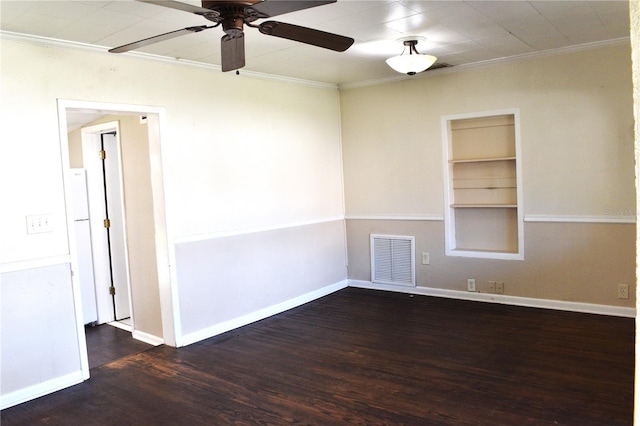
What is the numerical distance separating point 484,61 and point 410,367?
9.89 ft

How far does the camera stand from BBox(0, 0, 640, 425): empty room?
10.2 ft

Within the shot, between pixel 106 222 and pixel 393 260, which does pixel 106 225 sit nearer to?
pixel 106 222

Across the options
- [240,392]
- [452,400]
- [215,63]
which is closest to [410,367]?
[452,400]

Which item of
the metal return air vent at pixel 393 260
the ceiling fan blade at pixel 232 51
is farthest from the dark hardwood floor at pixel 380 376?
the ceiling fan blade at pixel 232 51

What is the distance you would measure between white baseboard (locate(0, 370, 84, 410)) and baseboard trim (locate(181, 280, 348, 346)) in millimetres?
917

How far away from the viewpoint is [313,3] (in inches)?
85.0

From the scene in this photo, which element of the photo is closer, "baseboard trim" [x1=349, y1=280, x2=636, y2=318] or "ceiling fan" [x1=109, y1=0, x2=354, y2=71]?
"ceiling fan" [x1=109, y1=0, x2=354, y2=71]

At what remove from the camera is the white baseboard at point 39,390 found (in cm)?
318

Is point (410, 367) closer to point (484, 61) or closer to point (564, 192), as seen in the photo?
point (564, 192)

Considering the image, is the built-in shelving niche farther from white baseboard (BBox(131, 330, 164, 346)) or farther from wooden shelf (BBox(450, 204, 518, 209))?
white baseboard (BBox(131, 330, 164, 346))

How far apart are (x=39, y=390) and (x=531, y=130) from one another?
456 centimetres

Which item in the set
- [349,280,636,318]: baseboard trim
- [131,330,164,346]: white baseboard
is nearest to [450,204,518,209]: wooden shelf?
[349,280,636,318]: baseboard trim

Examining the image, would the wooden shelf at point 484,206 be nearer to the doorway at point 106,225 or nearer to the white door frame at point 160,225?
the white door frame at point 160,225

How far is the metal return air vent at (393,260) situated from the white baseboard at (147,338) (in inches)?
100
